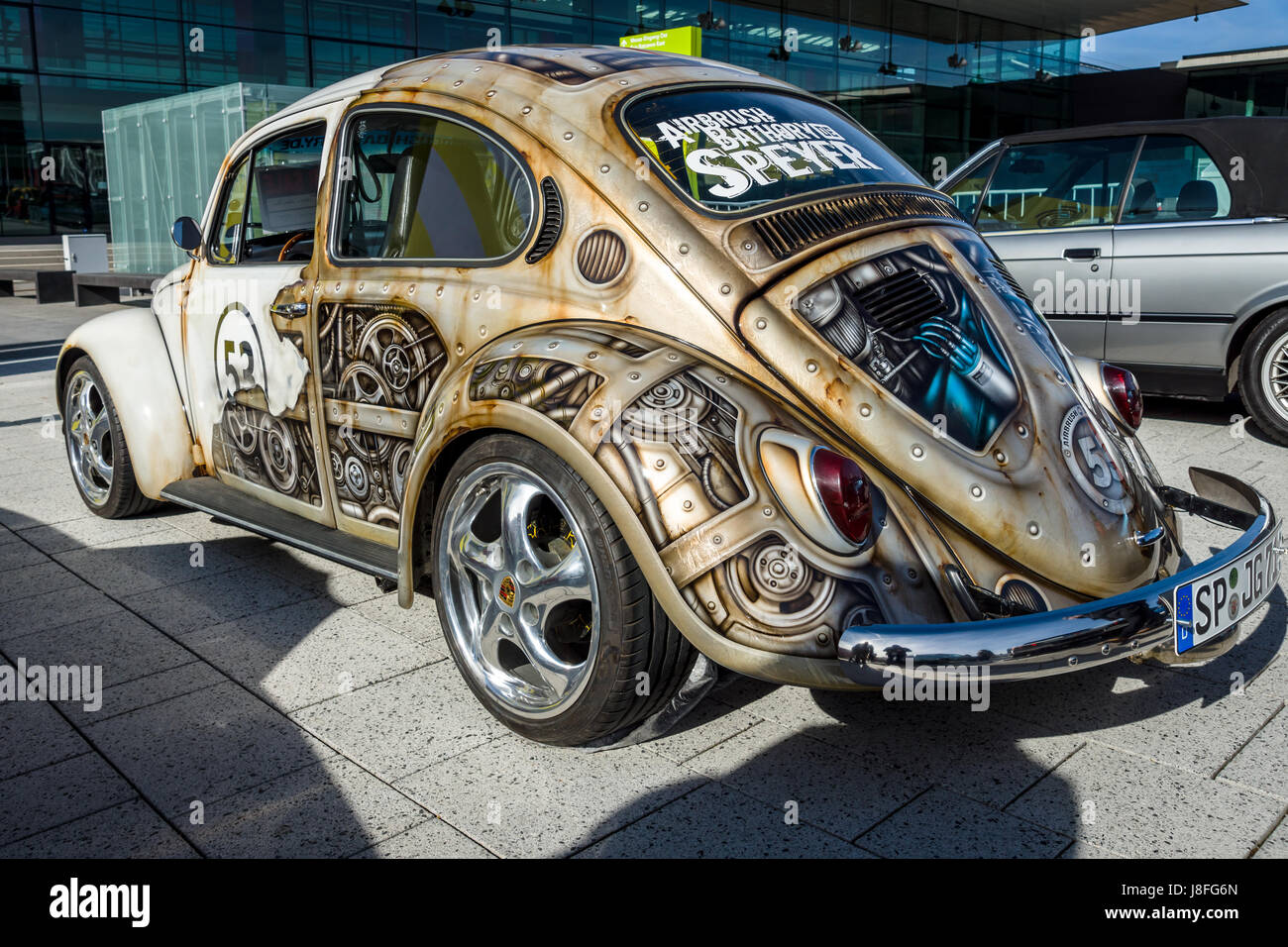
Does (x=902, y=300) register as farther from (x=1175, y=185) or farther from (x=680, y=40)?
(x=680, y=40)

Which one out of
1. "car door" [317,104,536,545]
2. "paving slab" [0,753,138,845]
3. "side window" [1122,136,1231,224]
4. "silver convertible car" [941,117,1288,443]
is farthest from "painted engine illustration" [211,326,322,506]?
"side window" [1122,136,1231,224]

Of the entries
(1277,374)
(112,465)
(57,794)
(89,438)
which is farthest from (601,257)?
(1277,374)

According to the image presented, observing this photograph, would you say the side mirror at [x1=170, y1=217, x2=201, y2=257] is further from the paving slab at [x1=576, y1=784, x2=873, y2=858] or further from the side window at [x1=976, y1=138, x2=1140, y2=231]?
the side window at [x1=976, y1=138, x2=1140, y2=231]

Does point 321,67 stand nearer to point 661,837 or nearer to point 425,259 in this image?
point 425,259

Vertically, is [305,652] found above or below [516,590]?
below

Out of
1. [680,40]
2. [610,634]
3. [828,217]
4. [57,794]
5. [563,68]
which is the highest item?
[680,40]

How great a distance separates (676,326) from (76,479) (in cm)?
396

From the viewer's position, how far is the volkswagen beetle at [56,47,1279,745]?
8.52ft

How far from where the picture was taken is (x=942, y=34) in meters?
28.5

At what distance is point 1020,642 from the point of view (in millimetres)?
2445

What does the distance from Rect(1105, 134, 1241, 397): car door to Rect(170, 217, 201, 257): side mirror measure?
5564mm

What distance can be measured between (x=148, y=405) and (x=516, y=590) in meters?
2.63

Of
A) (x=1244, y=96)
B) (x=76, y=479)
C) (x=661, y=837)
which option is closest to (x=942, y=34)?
(x=1244, y=96)

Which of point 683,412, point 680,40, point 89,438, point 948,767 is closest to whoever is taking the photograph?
point 683,412
